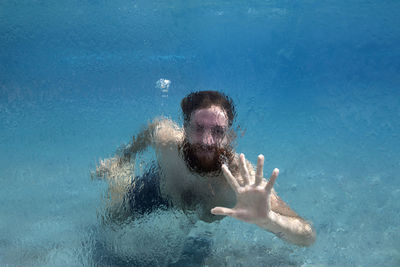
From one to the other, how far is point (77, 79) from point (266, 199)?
646cm

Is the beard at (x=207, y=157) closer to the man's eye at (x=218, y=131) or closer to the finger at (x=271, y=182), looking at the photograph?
the man's eye at (x=218, y=131)

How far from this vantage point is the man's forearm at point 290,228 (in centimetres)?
164

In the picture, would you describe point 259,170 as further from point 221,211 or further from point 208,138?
point 208,138

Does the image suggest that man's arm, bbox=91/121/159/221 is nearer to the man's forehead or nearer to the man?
the man

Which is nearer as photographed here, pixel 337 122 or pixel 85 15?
pixel 337 122

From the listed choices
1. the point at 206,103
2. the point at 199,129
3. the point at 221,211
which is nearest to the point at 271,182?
the point at 221,211

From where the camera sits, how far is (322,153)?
5.07 metres

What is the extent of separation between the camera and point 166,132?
8.17ft

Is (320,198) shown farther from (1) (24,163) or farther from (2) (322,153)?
(1) (24,163)

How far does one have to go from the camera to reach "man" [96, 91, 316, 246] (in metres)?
1.58

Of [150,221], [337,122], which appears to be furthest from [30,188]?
[337,122]

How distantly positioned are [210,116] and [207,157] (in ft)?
0.82

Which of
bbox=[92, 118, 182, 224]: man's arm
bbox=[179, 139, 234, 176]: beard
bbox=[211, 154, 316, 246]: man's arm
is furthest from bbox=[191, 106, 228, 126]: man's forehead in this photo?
bbox=[211, 154, 316, 246]: man's arm

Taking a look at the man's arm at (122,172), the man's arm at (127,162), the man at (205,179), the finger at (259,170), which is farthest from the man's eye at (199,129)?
the man's arm at (122,172)
